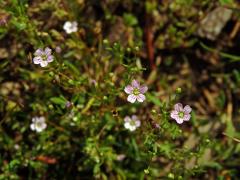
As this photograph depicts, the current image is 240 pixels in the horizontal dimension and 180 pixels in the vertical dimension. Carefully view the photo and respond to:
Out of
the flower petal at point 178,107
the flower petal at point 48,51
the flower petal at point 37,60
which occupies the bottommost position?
the flower petal at point 178,107

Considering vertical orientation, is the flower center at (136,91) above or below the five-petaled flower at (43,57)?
below

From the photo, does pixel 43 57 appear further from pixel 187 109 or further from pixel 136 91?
pixel 187 109

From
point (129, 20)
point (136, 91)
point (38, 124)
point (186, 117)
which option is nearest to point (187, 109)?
point (186, 117)

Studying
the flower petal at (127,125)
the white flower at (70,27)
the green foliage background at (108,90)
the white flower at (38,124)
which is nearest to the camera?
the green foliage background at (108,90)

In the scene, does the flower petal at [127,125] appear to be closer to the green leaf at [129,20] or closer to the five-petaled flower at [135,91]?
the five-petaled flower at [135,91]

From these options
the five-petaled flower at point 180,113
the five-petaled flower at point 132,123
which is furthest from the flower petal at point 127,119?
the five-petaled flower at point 180,113

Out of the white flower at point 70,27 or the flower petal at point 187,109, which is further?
the white flower at point 70,27

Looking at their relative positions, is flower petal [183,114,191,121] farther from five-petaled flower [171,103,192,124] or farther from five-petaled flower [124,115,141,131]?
five-petaled flower [124,115,141,131]

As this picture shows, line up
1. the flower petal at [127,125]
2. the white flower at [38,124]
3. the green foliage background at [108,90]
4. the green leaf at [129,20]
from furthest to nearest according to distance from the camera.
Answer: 1. the green leaf at [129,20]
2. the white flower at [38,124]
3. the flower petal at [127,125]
4. the green foliage background at [108,90]

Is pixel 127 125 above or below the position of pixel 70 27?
below
